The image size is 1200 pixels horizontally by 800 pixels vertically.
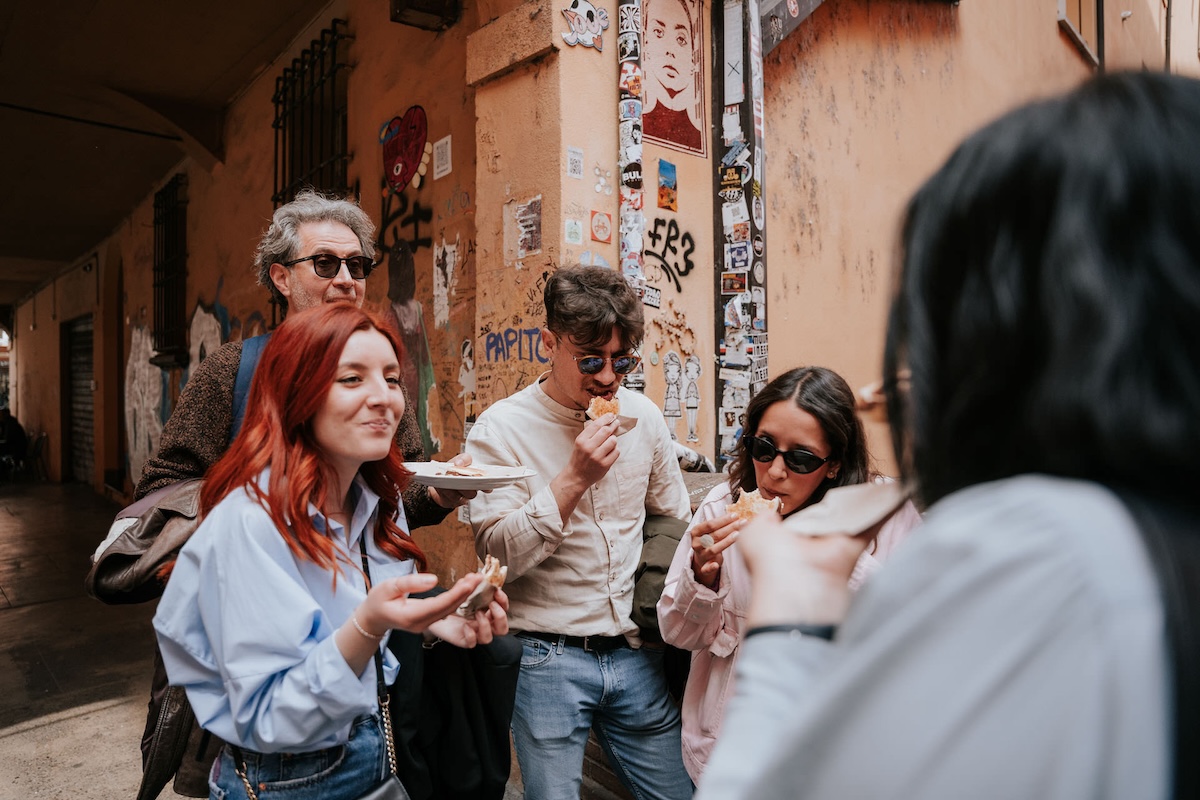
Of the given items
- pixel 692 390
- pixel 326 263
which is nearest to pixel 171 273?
pixel 692 390

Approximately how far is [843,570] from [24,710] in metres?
5.34

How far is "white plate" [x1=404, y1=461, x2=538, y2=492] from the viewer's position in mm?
1961

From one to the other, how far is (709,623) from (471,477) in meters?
0.78

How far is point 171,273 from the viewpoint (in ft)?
36.4

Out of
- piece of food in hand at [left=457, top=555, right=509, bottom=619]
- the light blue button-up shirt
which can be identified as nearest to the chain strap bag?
the light blue button-up shirt

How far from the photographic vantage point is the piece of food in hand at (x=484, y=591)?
1656 mm

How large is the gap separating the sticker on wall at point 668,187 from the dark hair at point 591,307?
2041mm

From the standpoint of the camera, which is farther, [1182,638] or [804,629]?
[804,629]

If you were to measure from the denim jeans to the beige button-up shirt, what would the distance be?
2.16 feet

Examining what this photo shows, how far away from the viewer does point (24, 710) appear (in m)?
4.41

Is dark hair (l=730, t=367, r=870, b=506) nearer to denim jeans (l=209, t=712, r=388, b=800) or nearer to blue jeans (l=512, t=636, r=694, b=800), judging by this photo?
blue jeans (l=512, t=636, r=694, b=800)

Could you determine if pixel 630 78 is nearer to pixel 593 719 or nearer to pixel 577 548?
pixel 577 548

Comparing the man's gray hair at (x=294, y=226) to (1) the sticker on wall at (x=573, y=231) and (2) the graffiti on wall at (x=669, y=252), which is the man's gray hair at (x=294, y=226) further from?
(2) the graffiti on wall at (x=669, y=252)

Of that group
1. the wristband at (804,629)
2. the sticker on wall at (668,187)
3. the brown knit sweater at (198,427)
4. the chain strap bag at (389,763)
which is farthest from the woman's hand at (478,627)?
the sticker on wall at (668,187)
